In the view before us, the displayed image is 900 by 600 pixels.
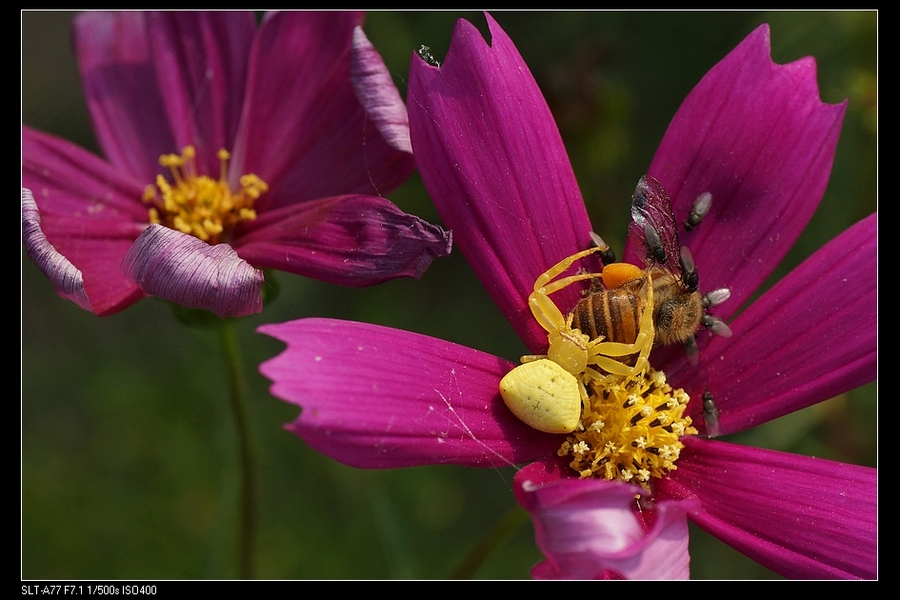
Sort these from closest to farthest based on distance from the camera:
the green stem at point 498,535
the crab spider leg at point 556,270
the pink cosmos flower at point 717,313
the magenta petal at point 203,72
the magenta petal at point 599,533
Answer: the magenta petal at point 599,533, the pink cosmos flower at point 717,313, the crab spider leg at point 556,270, the green stem at point 498,535, the magenta petal at point 203,72

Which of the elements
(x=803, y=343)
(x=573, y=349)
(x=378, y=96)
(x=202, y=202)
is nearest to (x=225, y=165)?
(x=202, y=202)

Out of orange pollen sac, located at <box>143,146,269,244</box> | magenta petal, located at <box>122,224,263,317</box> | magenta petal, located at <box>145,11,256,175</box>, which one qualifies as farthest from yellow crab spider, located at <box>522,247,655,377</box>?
magenta petal, located at <box>145,11,256,175</box>

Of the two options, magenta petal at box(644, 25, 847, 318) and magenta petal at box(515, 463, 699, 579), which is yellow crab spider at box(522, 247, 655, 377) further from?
magenta petal at box(515, 463, 699, 579)

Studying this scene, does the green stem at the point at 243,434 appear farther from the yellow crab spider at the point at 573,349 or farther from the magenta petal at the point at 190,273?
the yellow crab spider at the point at 573,349

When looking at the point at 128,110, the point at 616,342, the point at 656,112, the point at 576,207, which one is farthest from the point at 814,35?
the point at 128,110

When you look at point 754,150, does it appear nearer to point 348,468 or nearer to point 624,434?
point 624,434

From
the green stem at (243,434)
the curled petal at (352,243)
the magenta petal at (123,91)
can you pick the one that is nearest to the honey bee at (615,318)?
the curled petal at (352,243)
